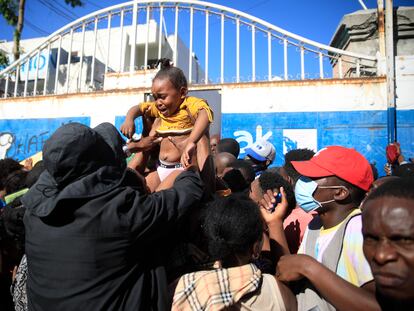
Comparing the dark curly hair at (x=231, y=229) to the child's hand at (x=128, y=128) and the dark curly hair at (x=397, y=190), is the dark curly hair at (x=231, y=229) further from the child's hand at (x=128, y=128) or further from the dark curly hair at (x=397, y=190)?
the child's hand at (x=128, y=128)

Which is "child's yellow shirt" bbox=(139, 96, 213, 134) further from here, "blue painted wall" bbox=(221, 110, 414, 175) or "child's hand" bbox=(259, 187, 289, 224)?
"blue painted wall" bbox=(221, 110, 414, 175)

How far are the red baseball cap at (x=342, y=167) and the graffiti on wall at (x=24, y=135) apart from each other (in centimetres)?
868

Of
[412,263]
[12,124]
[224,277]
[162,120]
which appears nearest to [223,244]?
[224,277]

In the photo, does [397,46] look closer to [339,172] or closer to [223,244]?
[339,172]

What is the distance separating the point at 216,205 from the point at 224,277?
1.02 feet

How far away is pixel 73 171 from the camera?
4.09ft

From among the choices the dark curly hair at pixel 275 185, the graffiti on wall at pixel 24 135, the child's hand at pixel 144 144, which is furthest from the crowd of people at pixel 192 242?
the graffiti on wall at pixel 24 135

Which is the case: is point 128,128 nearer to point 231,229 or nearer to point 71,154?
point 71,154

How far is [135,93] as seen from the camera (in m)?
8.30

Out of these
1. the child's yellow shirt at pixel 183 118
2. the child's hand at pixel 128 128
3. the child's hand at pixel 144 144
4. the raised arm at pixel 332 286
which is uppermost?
the child's yellow shirt at pixel 183 118

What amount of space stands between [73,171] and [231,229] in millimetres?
707

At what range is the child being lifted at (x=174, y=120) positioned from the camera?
1967mm

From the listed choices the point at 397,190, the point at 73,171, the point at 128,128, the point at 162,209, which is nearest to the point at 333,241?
the point at 397,190

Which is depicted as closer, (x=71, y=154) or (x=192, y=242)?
(x=71, y=154)
